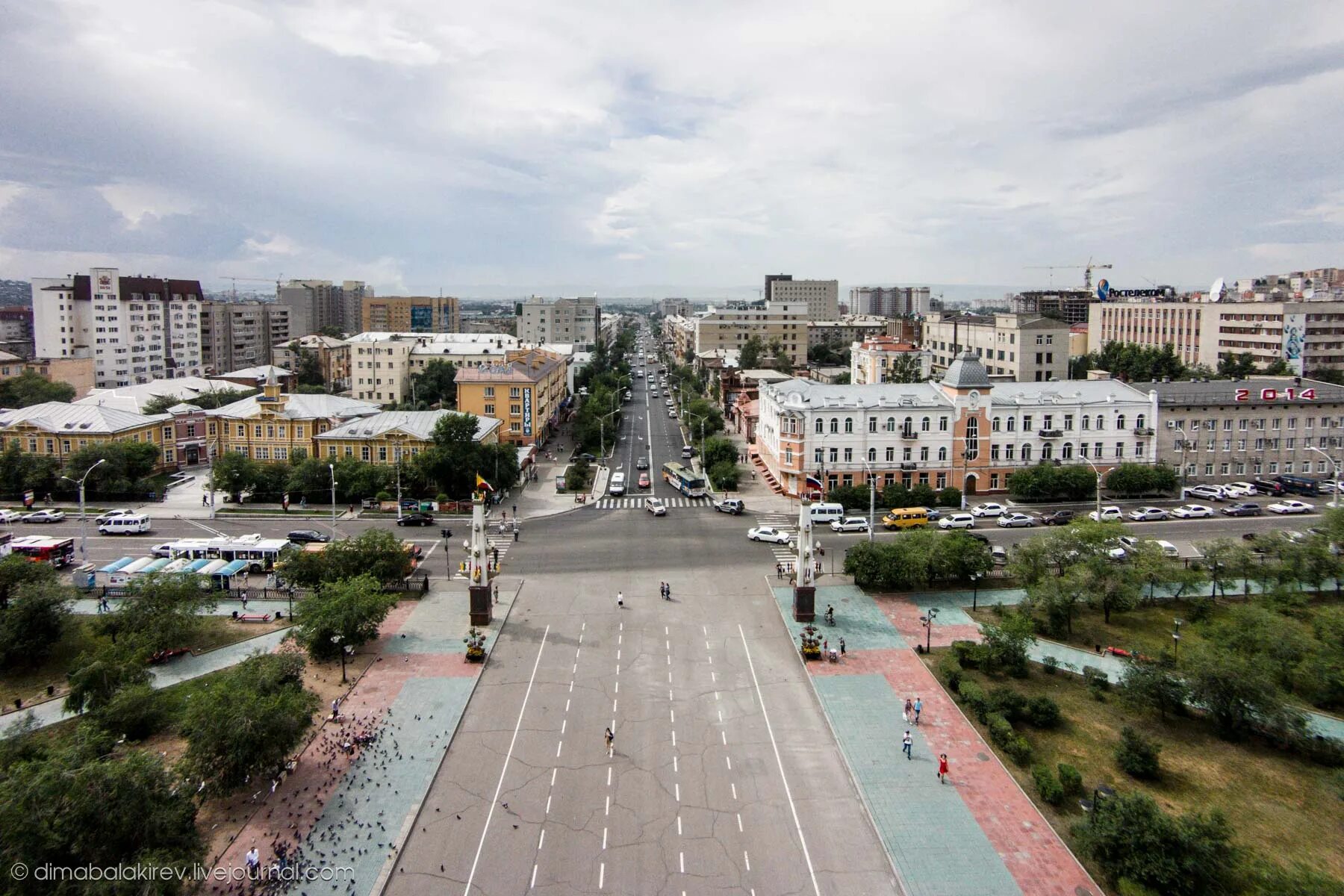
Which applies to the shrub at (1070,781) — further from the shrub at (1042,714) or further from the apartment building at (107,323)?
the apartment building at (107,323)

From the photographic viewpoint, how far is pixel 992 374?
111312 mm

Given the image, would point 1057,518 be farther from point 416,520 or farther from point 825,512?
point 416,520

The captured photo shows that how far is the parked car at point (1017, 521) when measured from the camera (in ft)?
212

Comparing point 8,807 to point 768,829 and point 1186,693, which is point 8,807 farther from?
point 1186,693

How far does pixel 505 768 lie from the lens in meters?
32.0

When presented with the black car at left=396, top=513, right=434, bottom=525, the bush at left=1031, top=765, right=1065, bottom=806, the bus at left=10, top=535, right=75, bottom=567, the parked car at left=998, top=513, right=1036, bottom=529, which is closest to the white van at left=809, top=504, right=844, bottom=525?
the parked car at left=998, top=513, right=1036, bottom=529

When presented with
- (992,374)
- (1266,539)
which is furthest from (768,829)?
(992,374)

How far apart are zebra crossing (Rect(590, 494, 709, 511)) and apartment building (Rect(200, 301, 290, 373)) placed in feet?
363

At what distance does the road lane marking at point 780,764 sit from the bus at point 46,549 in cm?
4472

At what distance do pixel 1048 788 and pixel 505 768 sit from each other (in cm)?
1925

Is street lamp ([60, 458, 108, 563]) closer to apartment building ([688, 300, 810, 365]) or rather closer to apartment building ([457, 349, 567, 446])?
apartment building ([457, 349, 567, 446])

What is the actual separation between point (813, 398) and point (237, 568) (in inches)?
1800

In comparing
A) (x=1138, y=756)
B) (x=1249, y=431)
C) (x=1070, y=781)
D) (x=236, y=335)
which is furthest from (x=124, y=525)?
(x=236, y=335)

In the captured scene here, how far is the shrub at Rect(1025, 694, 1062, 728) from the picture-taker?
115 ft
